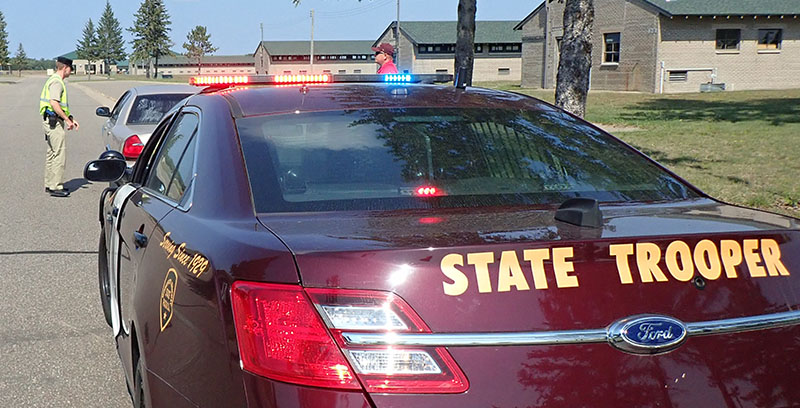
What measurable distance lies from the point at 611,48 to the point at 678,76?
4.09 metres

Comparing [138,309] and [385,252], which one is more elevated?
[385,252]

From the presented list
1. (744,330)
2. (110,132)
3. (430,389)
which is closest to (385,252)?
(430,389)

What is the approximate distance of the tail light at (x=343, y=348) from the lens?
1957 mm

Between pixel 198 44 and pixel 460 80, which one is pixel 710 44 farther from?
pixel 198 44

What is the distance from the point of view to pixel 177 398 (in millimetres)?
2568

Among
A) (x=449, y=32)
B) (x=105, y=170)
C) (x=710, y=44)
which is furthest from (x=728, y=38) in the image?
(x=105, y=170)

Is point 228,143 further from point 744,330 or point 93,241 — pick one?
point 93,241

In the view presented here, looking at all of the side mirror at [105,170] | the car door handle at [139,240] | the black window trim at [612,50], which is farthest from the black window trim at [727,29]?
the car door handle at [139,240]

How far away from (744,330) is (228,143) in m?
1.72

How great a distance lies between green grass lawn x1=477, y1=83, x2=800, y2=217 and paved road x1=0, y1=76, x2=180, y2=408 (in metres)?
6.51

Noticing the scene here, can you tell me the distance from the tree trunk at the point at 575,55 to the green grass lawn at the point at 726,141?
6.11ft

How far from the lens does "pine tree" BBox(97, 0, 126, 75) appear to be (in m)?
157

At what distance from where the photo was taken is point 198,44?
118 m

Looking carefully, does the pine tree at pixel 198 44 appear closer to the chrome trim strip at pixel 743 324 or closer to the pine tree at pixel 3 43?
the pine tree at pixel 3 43
